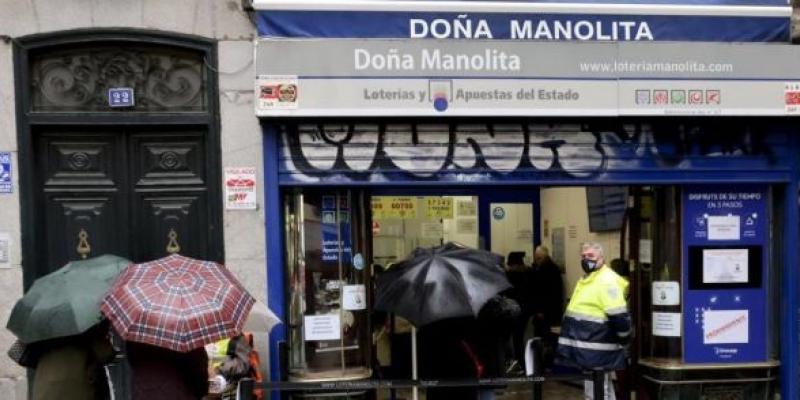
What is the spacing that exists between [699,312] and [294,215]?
399 centimetres

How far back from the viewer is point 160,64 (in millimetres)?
6848

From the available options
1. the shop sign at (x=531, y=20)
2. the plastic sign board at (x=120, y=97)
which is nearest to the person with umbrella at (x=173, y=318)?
the plastic sign board at (x=120, y=97)

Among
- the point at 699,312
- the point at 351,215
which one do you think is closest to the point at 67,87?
the point at 351,215

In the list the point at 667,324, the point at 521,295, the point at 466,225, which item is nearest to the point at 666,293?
the point at 667,324

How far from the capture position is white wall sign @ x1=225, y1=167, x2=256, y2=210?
6.73m

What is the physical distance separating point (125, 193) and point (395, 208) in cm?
310

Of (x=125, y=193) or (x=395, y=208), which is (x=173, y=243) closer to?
(x=125, y=193)

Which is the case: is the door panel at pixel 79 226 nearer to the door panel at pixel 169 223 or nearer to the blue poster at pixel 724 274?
the door panel at pixel 169 223

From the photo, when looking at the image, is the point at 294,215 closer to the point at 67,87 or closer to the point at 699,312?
the point at 67,87

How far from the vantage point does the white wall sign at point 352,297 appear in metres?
6.98

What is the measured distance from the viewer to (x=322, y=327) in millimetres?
6938

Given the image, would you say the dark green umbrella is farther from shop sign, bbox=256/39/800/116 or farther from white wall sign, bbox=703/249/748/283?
white wall sign, bbox=703/249/748/283

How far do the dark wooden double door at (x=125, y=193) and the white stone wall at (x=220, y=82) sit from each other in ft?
0.65

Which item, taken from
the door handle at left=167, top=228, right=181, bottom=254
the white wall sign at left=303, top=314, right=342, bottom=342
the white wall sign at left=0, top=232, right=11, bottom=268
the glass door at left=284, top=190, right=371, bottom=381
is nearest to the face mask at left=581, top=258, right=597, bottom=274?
the glass door at left=284, top=190, right=371, bottom=381
